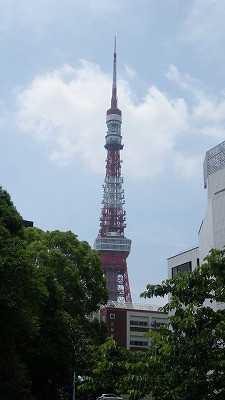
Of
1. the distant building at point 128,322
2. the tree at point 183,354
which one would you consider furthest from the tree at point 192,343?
the distant building at point 128,322

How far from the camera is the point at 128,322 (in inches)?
2926

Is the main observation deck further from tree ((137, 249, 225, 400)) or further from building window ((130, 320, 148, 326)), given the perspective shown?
tree ((137, 249, 225, 400))

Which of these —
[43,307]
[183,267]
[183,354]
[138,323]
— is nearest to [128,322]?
[138,323]

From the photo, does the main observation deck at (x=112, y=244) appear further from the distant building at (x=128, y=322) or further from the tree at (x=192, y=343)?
the tree at (x=192, y=343)

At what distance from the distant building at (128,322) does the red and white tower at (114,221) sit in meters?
29.4

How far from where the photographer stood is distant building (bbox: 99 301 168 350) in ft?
A: 241

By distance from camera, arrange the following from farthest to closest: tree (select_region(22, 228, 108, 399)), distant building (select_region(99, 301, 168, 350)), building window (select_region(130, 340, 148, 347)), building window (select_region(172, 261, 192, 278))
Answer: building window (select_region(130, 340, 148, 347))
distant building (select_region(99, 301, 168, 350))
building window (select_region(172, 261, 192, 278))
tree (select_region(22, 228, 108, 399))

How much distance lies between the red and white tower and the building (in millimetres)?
62994

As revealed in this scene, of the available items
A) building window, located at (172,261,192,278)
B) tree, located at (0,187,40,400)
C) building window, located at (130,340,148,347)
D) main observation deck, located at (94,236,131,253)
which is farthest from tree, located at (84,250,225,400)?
main observation deck, located at (94,236,131,253)

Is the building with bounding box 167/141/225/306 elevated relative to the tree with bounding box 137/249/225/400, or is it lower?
elevated

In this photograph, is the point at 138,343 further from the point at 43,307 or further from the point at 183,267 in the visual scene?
the point at 43,307

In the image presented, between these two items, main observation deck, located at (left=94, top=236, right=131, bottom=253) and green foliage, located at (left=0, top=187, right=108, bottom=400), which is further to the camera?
main observation deck, located at (left=94, top=236, right=131, bottom=253)

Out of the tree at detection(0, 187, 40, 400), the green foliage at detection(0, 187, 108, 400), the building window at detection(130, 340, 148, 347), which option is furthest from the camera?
the building window at detection(130, 340, 148, 347)

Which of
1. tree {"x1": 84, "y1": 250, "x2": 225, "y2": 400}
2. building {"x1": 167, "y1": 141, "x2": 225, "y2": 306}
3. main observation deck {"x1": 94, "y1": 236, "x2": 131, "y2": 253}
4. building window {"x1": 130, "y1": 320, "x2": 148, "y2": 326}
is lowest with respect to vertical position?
tree {"x1": 84, "y1": 250, "x2": 225, "y2": 400}
